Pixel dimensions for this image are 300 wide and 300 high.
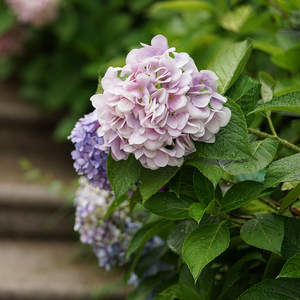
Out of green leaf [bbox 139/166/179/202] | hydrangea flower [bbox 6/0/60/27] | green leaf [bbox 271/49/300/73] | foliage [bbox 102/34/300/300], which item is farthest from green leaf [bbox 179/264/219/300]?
hydrangea flower [bbox 6/0/60/27]

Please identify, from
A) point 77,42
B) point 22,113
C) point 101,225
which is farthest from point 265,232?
point 22,113

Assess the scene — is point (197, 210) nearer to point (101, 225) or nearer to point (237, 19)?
point (101, 225)

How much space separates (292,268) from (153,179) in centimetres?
20

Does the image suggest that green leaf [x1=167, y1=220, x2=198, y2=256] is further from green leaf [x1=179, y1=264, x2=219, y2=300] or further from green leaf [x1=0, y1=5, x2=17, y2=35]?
green leaf [x1=0, y1=5, x2=17, y2=35]

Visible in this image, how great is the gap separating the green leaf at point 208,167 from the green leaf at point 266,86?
0.20 meters

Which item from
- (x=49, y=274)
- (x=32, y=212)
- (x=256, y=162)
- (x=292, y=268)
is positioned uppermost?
(x=256, y=162)

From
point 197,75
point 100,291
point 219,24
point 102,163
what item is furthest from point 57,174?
point 197,75

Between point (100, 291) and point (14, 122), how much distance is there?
42.8 inches

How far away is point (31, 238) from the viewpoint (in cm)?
185

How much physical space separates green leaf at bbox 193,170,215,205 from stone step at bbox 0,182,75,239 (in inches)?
50.2

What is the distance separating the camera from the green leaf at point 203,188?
0.55 m

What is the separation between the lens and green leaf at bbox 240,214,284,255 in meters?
0.51

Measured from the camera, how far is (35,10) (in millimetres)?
1879

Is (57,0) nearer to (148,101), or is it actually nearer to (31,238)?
(31,238)
